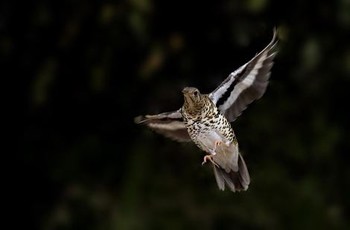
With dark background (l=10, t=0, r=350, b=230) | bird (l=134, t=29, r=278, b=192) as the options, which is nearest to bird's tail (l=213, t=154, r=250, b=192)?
bird (l=134, t=29, r=278, b=192)

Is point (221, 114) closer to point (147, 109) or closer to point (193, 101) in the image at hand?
point (193, 101)

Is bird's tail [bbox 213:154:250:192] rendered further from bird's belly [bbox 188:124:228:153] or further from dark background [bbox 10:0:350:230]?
dark background [bbox 10:0:350:230]

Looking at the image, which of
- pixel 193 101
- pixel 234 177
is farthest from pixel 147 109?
pixel 193 101

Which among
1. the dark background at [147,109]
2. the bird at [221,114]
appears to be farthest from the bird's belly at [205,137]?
the dark background at [147,109]

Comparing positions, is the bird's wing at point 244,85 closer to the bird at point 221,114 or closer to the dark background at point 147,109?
the bird at point 221,114

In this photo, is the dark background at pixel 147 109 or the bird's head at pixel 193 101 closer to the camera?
the bird's head at pixel 193 101

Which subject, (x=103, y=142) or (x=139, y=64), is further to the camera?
(x=103, y=142)

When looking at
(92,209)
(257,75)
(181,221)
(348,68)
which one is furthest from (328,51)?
(257,75)

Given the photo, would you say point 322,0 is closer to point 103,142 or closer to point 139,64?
point 139,64
